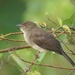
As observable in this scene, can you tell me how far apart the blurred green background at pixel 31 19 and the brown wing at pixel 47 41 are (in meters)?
0.07

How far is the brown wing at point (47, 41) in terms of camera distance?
3.08m

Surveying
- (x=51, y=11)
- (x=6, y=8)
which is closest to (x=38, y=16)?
(x=51, y=11)

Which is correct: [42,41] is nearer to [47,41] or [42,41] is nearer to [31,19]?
[47,41]

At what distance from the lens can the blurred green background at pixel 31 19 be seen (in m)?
2.96

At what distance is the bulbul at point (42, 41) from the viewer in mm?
3066

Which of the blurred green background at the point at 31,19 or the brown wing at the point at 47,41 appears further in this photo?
the brown wing at the point at 47,41

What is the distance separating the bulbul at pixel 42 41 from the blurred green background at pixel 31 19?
7 cm

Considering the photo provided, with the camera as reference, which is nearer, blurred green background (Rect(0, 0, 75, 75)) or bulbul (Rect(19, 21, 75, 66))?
blurred green background (Rect(0, 0, 75, 75))

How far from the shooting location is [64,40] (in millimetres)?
2936

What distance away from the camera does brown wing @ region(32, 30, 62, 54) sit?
10.1 ft

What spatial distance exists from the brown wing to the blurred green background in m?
0.07

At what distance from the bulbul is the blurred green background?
66 mm

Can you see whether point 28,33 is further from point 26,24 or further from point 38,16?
point 38,16

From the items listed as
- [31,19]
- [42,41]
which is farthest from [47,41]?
[31,19]
